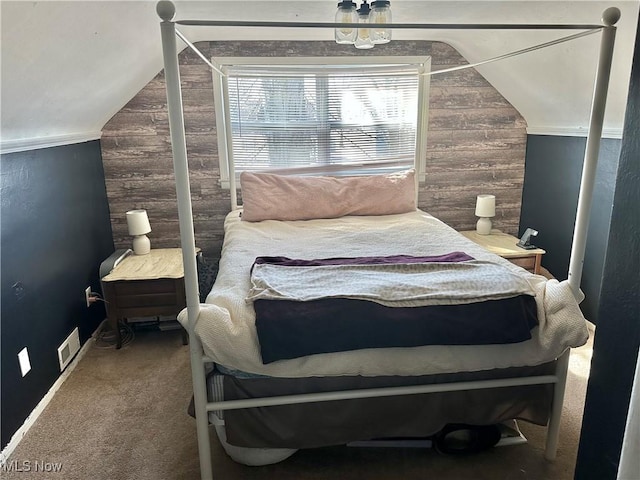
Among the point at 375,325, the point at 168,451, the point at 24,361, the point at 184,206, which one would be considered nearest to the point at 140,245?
the point at 24,361

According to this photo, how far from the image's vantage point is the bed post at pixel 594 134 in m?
1.42

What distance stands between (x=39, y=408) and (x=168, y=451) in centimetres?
75

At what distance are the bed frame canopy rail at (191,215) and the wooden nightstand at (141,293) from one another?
1.27 meters

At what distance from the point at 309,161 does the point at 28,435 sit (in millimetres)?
2504

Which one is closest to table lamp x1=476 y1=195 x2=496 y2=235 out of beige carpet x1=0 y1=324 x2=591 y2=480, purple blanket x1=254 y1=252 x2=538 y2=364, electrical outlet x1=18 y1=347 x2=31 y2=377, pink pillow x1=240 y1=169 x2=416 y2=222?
pink pillow x1=240 y1=169 x2=416 y2=222

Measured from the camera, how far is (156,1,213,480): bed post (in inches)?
51.3

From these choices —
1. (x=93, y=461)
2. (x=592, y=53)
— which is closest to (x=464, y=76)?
(x=592, y=53)

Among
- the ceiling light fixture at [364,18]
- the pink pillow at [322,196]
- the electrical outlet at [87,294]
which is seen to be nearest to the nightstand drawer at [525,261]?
the pink pillow at [322,196]

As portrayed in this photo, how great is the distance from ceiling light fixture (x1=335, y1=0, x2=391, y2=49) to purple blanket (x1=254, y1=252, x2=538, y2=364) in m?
1.26

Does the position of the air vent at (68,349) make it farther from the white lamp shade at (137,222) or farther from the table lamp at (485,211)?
the table lamp at (485,211)

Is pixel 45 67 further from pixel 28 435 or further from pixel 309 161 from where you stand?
pixel 309 161

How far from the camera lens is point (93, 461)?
192 cm

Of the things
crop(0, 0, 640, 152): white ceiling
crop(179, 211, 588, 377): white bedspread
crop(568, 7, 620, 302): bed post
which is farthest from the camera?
crop(0, 0, 640, 152): white ceiling

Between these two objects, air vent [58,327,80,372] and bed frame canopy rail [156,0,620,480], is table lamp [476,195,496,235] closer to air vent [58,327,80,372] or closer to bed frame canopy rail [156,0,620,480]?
bed frame canopy rail [156,0,620,480]
